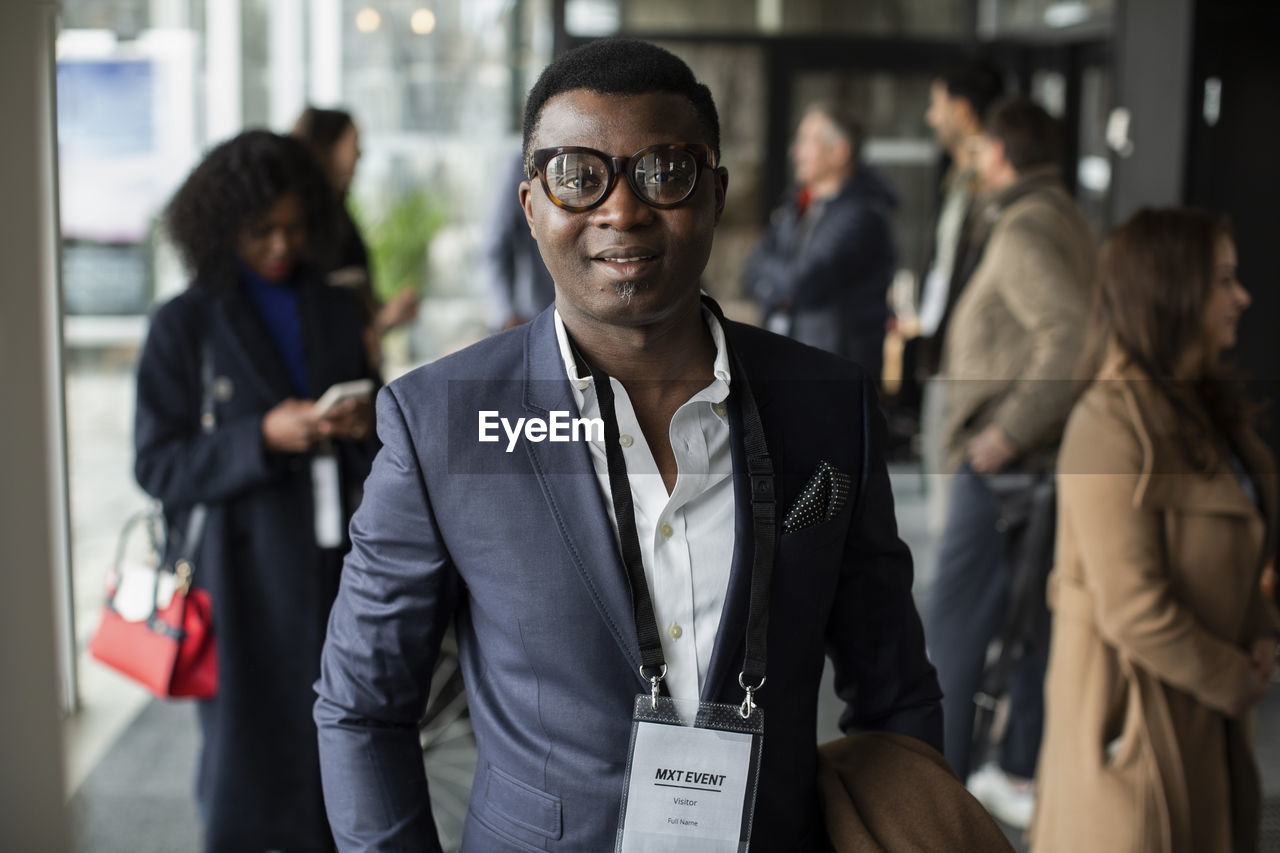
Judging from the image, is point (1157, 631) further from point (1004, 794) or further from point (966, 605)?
point (1004, 794)

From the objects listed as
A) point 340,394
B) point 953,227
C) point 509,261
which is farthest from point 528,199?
point 953,227

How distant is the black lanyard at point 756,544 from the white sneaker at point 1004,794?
2479 mm

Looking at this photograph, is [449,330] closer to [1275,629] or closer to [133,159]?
[133,159]

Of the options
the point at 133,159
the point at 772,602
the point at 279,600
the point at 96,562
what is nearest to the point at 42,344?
the point at 279,600

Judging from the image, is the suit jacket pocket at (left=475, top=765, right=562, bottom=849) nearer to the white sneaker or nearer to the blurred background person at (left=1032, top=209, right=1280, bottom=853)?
the blurred background person at (left=1032, top=209, right=1280, bottom=853)

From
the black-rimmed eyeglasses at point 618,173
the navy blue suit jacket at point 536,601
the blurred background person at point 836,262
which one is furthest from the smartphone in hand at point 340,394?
the blurred background person at point 836,262

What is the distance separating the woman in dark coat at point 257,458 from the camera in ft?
8.86

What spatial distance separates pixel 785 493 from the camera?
1333 millimetres

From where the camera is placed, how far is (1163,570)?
88.4 inches

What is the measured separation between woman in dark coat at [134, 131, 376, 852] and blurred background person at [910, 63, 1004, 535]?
1819 millimetres

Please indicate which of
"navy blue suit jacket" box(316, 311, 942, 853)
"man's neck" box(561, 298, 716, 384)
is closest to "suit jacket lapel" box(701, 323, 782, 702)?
"navy blue suit jacket" box(316, 311, 942, 853)

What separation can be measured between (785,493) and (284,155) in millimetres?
1992

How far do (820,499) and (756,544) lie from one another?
10 cm

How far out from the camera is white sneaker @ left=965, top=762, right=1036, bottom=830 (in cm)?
349
